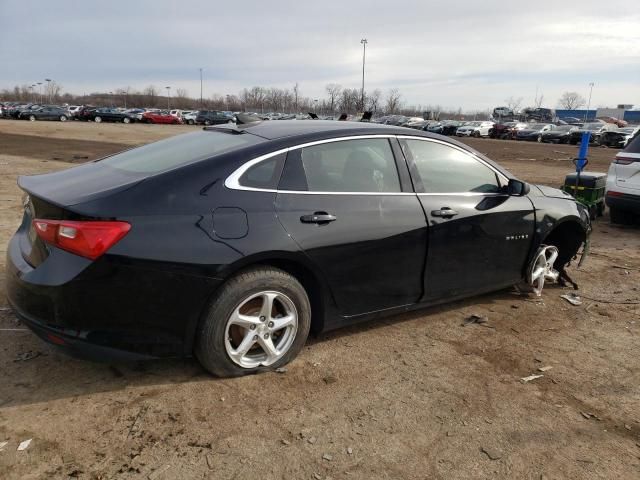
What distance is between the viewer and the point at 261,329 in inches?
126

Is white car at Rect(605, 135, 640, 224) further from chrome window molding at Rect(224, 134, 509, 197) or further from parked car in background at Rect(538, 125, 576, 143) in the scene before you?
parked car in background at Rect(538, 125, 576, 143)

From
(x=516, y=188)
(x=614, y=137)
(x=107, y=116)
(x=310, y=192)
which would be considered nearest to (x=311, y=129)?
(x=310, y=192)

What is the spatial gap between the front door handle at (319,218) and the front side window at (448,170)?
0.95 m

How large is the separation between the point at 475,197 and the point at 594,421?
187 cm

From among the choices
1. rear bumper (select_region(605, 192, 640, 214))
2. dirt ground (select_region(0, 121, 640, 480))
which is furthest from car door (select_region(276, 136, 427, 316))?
rear bumper (select_region(605, 192, 640, 214))

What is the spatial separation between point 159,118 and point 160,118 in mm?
101

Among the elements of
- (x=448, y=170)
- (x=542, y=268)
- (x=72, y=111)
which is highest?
(x=448, y=170)

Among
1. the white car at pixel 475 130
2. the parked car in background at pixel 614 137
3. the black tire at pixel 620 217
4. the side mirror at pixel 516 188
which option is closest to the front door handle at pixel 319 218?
the side mirror at pixel 516 188

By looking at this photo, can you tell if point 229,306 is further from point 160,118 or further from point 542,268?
point 160,118

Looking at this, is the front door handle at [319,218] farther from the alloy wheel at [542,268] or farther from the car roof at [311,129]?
the alloy wheel at [542,268]

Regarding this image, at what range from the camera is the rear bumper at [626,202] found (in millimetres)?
7674

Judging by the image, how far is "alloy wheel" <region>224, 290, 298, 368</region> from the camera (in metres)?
3.12

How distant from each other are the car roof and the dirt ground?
60.2 inches

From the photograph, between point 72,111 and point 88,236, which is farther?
point 72,111
